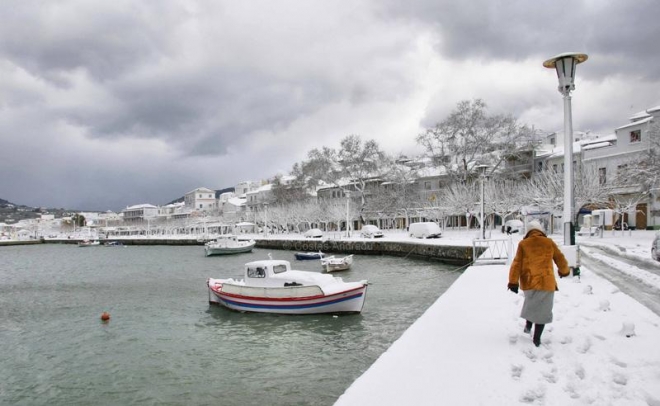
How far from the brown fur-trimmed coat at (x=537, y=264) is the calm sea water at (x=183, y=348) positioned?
4855 mm

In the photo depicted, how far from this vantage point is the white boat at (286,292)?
18.0 m

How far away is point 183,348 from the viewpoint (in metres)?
14.9

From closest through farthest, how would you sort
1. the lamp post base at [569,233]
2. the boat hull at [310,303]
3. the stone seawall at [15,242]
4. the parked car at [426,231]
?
1. the lamp post base at [569,233]
2. the boat hull at [310,303]
3. the parked car at [426,231]
4. the stone seawall at [15,242]

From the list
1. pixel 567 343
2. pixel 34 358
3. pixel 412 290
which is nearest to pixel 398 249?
pixel 412 290

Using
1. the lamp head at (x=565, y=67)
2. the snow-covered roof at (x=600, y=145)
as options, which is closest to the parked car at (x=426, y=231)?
the snow-covered roof at (x=600, y=145)

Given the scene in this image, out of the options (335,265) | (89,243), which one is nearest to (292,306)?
(335,265)

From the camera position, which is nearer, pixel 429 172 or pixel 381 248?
pixel 381 248

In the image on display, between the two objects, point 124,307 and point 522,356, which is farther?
point 124,307

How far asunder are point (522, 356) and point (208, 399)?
272 inches

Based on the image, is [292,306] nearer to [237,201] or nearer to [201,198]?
[237,201]

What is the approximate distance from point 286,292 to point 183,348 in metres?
4.84

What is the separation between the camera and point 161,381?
11.8 m

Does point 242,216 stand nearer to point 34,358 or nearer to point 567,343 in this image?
point 34,358

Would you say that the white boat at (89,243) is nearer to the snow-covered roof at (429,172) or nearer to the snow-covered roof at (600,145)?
the snow-covered roof at (429,172)
